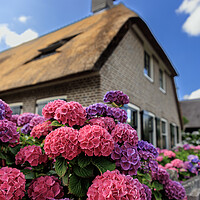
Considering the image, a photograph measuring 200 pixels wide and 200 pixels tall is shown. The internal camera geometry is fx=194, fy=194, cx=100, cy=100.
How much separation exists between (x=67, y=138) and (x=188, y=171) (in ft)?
11.6

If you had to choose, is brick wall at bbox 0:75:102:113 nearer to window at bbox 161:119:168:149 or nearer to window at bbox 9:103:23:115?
window at bbox 9:103:23:115

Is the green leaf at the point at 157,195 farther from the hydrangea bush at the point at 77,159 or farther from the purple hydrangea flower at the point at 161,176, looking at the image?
the hydrangea bush at the point at 77,159

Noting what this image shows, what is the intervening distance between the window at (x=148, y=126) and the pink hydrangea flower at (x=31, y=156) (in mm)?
6584

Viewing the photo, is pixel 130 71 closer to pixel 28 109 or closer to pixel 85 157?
pixel 28 109

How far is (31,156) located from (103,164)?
54 cm

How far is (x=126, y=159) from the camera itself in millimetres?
1297

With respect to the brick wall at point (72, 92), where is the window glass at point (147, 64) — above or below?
above

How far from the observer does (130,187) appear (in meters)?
1.08

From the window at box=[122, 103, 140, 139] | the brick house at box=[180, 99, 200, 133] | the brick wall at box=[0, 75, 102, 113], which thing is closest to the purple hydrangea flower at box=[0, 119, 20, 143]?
the brick wall at box=[0, 75, 102, 113]

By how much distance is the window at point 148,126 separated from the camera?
7.75 m

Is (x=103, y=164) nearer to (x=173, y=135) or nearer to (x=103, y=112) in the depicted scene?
(x=103, y=112)

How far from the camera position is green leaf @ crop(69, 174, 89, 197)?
1173 millimetres

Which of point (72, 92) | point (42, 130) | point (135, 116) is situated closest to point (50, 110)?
point (42, 130)

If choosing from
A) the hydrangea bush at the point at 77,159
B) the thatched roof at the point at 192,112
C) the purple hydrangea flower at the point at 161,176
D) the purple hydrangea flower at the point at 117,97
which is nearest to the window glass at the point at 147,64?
the purple hydrangea flower at the point at 161,176
